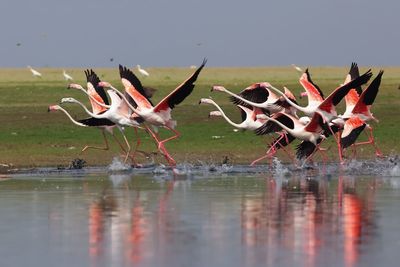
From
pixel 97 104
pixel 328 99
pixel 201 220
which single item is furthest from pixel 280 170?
pixel 201 220

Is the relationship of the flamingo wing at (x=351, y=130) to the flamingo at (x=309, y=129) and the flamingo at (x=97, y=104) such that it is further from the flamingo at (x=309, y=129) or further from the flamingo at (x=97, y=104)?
the flamingo at (x=97, y=104)

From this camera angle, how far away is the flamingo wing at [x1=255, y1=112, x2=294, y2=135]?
22000 mm

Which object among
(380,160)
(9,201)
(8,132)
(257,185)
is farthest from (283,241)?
(8,132)

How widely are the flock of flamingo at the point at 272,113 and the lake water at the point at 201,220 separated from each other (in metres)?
1.22

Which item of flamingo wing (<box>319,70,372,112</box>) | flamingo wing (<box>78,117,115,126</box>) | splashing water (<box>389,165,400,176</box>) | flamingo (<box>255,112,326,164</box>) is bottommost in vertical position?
splashing water (<box>389,165,400,176</box>)

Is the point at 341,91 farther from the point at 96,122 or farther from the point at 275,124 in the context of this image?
the point at 96,122

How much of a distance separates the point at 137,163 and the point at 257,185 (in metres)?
5.78

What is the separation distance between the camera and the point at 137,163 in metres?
23.5

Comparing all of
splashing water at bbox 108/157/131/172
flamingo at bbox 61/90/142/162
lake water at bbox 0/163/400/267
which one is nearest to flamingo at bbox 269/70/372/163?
lake water at bbox 0/163/400/267

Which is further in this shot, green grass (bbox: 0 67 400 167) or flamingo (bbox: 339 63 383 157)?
green grass (bbox: 0 67 400 167)

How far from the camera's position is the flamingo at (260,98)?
74.5ft

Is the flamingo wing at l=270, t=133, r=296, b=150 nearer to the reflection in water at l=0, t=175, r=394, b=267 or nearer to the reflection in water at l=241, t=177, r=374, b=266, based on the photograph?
the reflection in water at l=0, t=175, r=394, b=267

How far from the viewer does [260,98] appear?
2441cm

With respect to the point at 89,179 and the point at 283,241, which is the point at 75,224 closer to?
the point at 283,241
